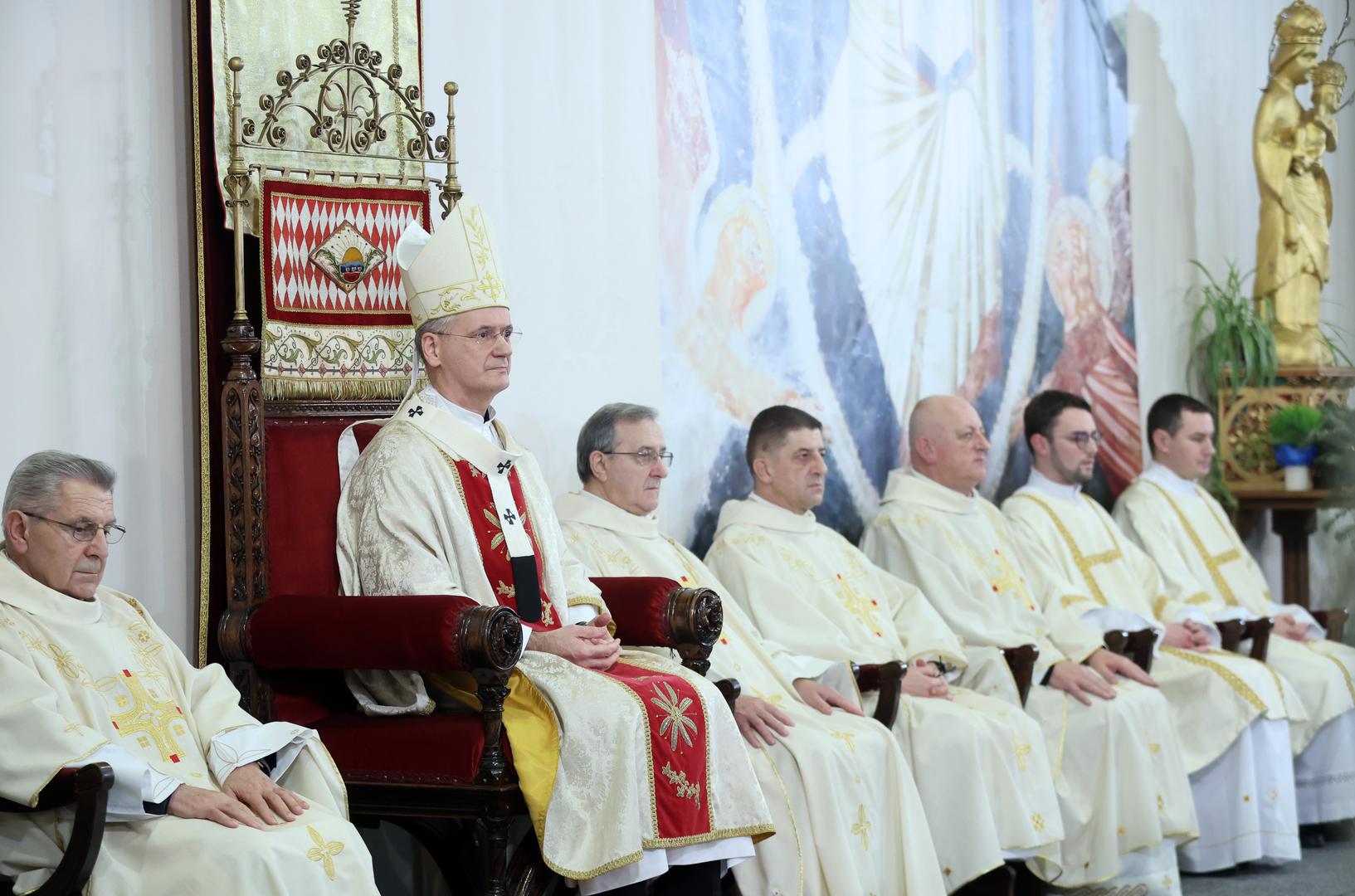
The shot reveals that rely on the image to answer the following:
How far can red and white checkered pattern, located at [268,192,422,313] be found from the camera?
197 inches

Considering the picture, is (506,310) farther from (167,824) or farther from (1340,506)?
(1340,506)

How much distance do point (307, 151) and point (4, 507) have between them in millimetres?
1674

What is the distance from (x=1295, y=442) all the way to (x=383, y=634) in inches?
238

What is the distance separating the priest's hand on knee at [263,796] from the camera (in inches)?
151

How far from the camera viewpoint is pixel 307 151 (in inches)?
202

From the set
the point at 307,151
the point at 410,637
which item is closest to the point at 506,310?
the point at 307,151

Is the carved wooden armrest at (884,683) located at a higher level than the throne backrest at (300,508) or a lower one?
lower

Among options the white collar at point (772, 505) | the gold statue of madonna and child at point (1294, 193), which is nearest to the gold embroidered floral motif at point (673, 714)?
the white collar at point (772, 505)

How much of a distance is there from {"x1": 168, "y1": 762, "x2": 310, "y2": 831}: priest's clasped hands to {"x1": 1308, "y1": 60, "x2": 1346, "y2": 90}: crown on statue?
698 cm

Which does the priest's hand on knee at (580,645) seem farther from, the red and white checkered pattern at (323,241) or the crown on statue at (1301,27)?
the crown on statue at (1301,27)

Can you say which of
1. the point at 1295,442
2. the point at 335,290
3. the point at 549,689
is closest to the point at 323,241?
the point at 335,290

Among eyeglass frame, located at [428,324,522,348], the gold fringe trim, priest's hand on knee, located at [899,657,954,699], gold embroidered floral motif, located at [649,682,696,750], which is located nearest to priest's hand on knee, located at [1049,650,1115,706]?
priest's hand on knee, located at [899,657,954,699]

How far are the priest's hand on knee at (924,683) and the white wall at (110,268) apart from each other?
2.51 metres

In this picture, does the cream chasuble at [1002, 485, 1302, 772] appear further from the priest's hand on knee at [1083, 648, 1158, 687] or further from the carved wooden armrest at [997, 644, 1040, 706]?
the carved wooden armrest at [997, 644, 1040, 706]
